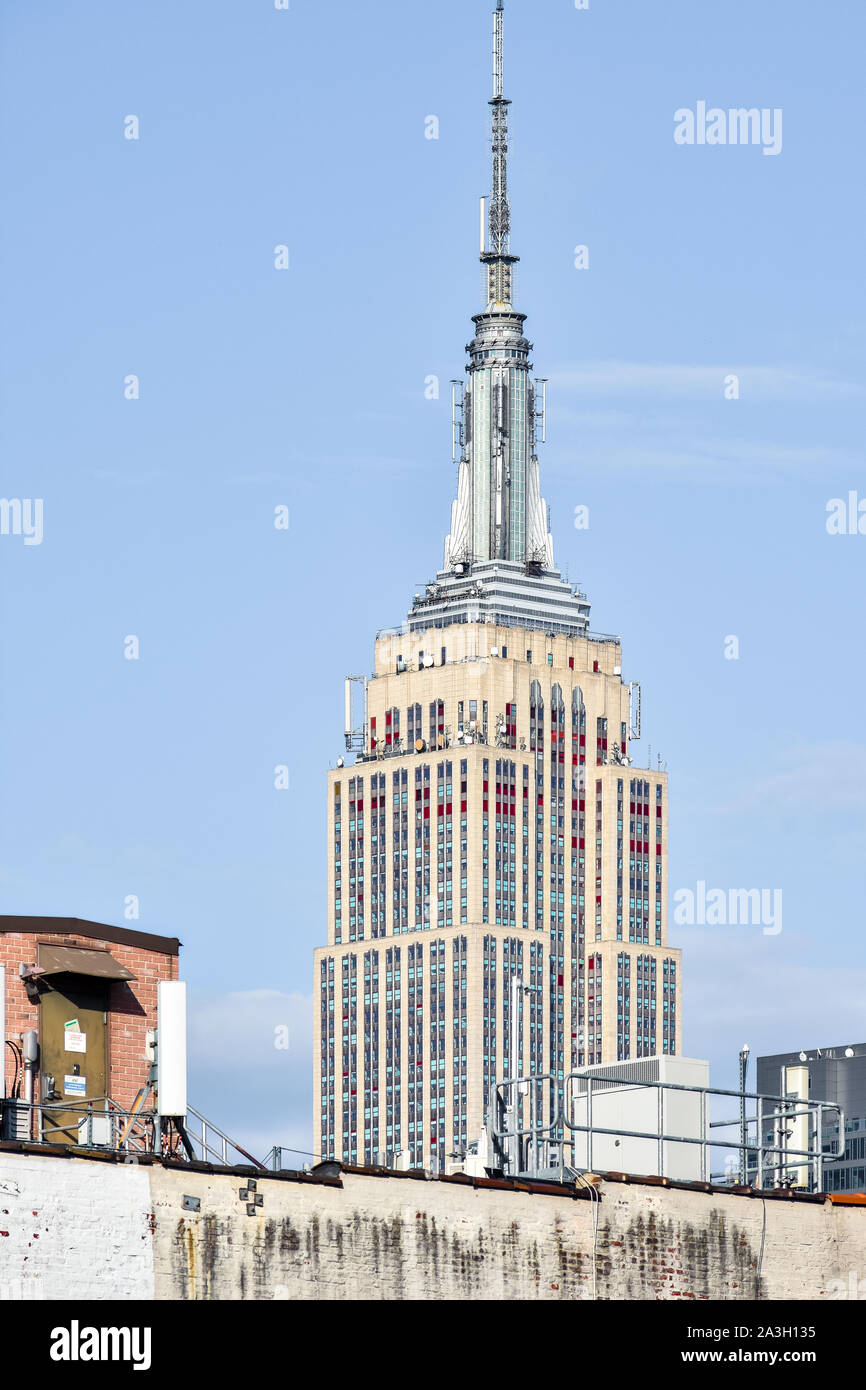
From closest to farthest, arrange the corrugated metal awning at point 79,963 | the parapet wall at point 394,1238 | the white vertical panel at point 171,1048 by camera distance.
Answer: the parapet wall at point 394,1238 < the white vertical panel at point 171,1048 < the corrugated metal awning at point 79,963

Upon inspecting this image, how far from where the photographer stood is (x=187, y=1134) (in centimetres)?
5103

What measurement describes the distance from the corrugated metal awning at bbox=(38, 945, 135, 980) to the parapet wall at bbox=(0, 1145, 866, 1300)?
40.5 ft

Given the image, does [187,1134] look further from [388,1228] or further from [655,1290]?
[655,1290]

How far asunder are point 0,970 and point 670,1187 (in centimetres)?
1192

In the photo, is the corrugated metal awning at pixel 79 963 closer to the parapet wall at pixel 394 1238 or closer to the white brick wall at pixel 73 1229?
the parapet wall at pixel 394 1238

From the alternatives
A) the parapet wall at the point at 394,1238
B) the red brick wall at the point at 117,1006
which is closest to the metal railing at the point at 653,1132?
the parapet wall at the point at 394,1238

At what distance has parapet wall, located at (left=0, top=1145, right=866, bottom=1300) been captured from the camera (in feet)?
144

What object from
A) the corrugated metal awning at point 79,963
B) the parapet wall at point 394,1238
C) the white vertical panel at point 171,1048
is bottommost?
the parapet wall at point 394,1238

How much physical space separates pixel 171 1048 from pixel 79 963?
10.7 m

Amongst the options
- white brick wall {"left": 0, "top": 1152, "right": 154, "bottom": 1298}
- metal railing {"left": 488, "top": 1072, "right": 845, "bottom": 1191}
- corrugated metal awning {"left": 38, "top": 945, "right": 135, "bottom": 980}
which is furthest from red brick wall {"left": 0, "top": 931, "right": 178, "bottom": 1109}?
white brick wall {"left": 0, "top": 1152, "right": 154, "bottom": 1298}

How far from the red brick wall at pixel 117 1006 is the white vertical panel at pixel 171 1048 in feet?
31.9

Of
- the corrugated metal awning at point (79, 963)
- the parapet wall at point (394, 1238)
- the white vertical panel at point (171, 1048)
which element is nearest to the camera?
the parapet wall at point (394, 1238)

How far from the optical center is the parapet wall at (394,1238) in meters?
43.9
